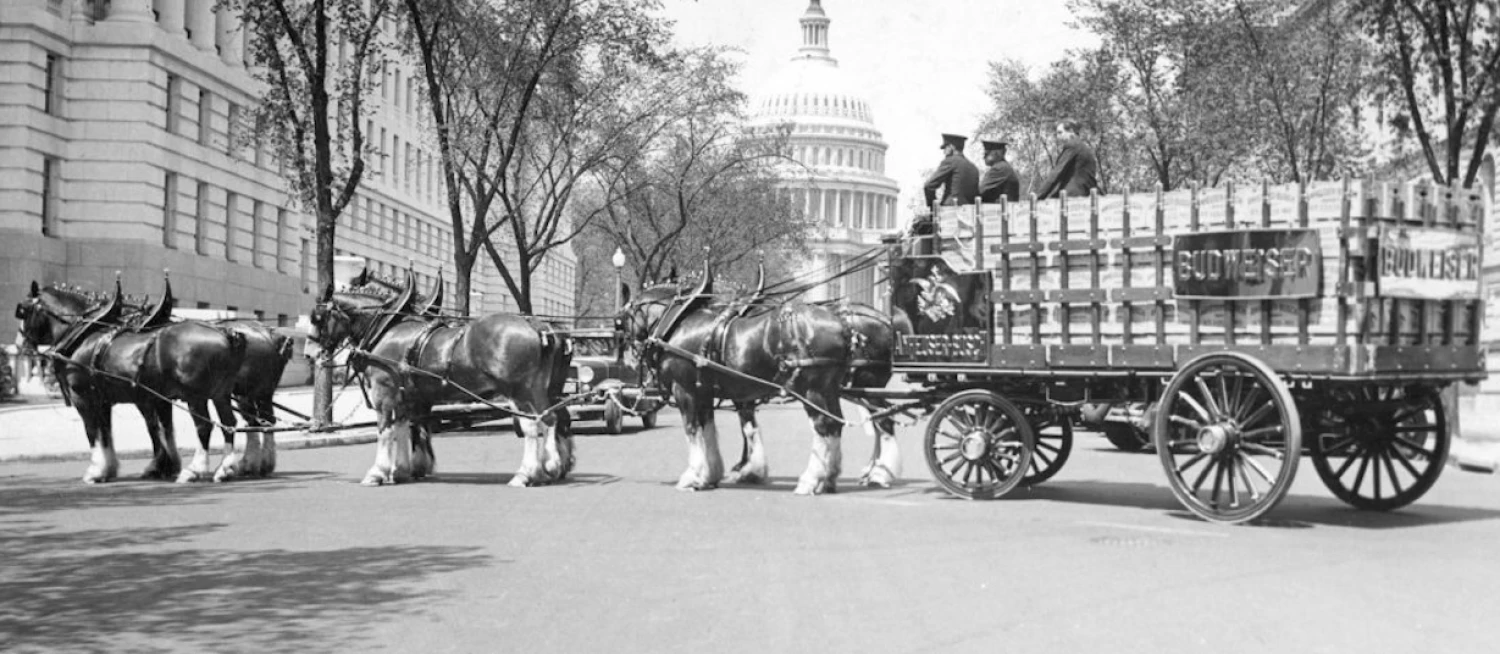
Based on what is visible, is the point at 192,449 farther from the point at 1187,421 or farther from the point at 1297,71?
the point at 1297,71

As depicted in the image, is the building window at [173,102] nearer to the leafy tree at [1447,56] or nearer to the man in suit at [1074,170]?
the leafy tree at [1447,56]

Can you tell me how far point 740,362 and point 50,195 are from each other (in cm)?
2905

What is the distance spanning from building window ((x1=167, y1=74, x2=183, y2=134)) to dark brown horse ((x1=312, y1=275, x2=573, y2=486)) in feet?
89.9

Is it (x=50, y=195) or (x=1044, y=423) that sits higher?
(x=50, y=195)

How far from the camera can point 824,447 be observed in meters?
16.6

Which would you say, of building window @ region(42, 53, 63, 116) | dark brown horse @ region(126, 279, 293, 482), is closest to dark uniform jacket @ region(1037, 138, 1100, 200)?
dark brown horse @ region(126, 279, 293, 482)

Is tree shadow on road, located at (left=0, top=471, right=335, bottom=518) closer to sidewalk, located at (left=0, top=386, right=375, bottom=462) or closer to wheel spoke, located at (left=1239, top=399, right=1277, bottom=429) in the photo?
sidewalk, located at (left=0, top=386, right=375, bottom=462)

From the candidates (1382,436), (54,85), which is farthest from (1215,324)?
(54,85)

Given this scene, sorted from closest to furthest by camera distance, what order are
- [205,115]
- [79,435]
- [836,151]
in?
[79,435] → [205,115] → [836,151]

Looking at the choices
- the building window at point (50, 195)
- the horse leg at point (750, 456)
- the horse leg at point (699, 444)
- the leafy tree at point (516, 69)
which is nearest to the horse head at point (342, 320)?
the horse leg at point (699, 444)

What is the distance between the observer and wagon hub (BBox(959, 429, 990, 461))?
15.1 meters

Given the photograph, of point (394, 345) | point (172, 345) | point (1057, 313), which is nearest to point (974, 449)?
point (1057, 313)

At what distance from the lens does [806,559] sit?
11.5 m

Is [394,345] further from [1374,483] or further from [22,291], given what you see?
[22,291]
